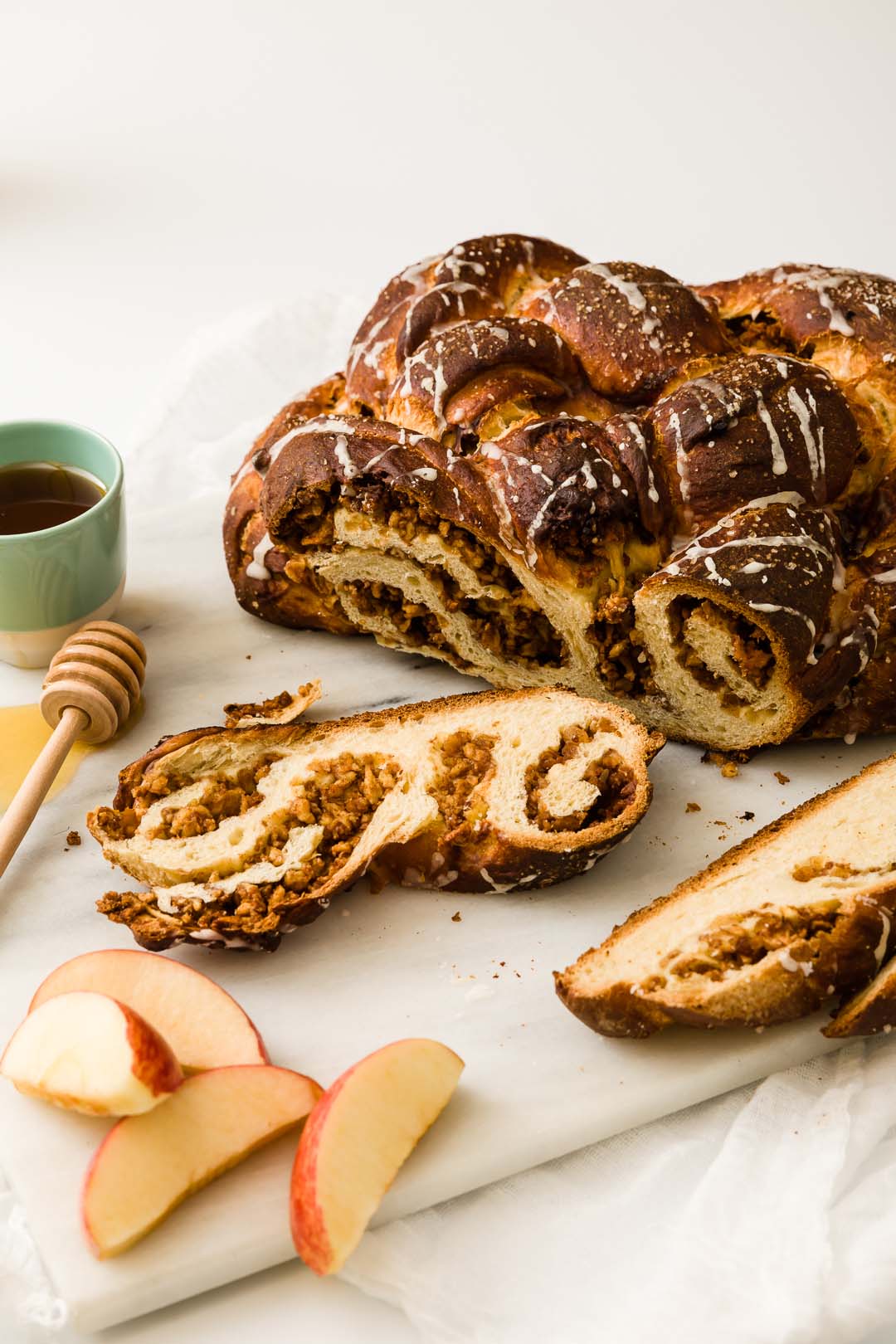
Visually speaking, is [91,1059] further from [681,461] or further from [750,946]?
[681,461]

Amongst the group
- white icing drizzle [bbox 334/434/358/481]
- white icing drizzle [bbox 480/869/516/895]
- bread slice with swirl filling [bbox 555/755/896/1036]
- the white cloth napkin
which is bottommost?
the white cloth napkin

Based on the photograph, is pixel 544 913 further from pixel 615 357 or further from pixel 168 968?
pixel 615 357

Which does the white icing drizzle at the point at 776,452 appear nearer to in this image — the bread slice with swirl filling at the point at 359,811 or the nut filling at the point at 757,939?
the bread slice with swirl filling at the point at 359,811

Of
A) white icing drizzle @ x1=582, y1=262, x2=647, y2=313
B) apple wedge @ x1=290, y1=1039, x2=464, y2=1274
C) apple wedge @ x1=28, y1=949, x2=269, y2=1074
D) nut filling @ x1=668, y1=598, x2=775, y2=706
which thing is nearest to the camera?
apple wedge @ x1=290, y1=1039, x2=464, y2=1274

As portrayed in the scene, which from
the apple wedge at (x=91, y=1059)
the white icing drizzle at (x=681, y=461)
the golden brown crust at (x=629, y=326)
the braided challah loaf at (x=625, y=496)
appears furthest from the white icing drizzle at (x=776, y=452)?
the apple wedge at (x=91, y=1059)

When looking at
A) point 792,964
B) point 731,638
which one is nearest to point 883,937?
point 792,964

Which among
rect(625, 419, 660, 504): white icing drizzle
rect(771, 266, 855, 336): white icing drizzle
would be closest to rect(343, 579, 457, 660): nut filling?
rect(625, 419, 660, 504): white icing drizzle

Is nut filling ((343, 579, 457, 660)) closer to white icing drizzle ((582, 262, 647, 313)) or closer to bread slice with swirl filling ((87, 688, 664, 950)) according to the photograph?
bread slice with swirl filling ((87, 688, 664, 950))

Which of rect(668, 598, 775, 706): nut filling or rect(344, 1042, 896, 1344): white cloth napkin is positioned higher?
rect(668, 598, 775, 706): nut filling
